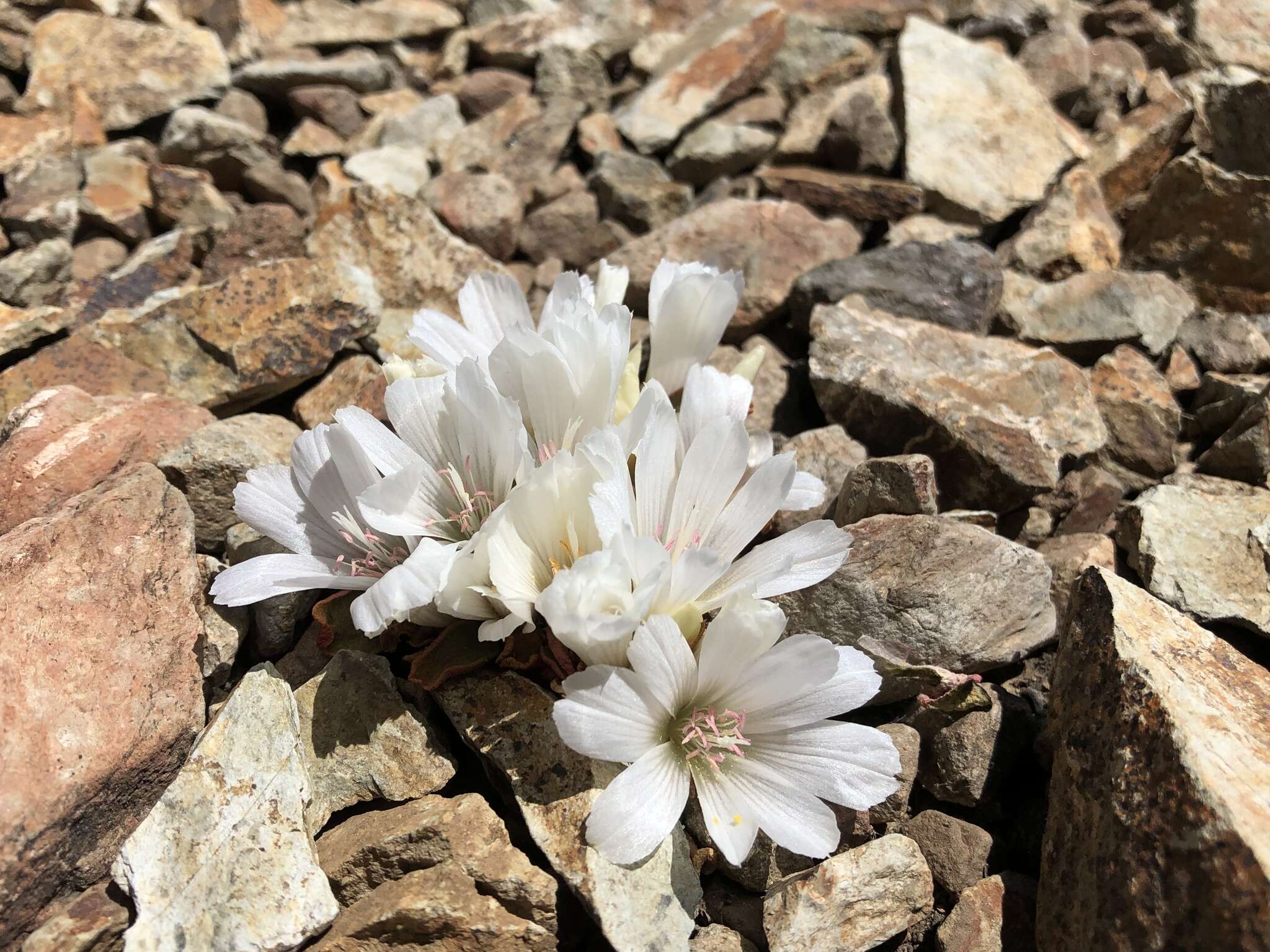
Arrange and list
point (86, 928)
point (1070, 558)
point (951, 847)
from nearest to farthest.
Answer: point (86, 928) → point (951, 847) → point (1070, 558)

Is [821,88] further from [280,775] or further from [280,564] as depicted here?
[280,775]

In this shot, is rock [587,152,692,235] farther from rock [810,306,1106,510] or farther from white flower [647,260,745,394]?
white flower [647,260,745,394]

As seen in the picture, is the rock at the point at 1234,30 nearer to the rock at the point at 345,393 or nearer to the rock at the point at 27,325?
the rock at the point at 345,393

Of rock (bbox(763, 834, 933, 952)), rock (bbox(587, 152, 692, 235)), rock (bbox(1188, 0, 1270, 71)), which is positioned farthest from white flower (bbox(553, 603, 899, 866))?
rock (bbox(1188, 0, 1270, 71))

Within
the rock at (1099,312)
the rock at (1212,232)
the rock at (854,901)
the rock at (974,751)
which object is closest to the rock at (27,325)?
the rock at (854,901)

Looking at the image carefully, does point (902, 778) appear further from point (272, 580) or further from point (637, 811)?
point (272, 580)

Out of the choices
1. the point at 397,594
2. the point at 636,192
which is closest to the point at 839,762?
the point at 397,594
